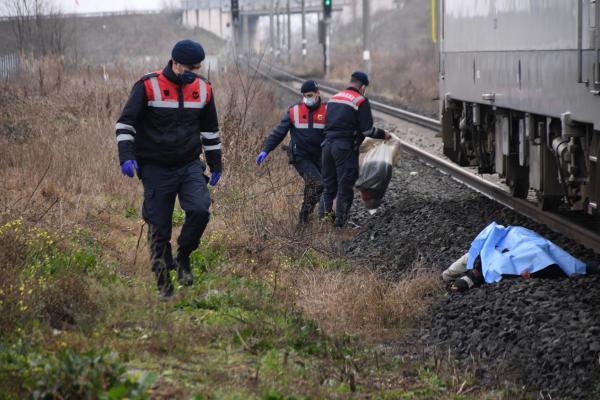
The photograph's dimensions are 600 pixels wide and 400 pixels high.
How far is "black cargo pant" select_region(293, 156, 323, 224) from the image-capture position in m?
12.1

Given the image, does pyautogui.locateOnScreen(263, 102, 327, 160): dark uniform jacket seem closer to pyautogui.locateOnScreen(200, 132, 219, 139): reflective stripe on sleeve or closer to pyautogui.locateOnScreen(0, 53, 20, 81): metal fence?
pyautogui.locateOnScreen(200, 132, 219, 139): reflective stripe on sleeve

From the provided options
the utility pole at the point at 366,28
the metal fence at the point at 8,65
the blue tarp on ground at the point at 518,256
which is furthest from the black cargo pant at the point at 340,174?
the utility pole at the point at 366,28

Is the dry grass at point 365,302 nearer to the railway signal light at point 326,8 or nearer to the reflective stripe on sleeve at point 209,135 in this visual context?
the reflective stripe on sleeve at point 209,135

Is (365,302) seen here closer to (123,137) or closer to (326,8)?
(123,137)

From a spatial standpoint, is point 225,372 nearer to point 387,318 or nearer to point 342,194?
point 387,318

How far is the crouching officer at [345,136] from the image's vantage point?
39.4ft

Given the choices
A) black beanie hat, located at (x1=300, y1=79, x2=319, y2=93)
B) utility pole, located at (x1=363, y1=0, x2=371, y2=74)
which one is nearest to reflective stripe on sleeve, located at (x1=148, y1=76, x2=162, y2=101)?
black beanie hat, located at (x1=300, y1=79, x2=319, y2=93)

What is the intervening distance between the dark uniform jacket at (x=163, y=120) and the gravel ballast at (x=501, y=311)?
2252mm

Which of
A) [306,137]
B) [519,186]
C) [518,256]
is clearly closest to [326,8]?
[519,186]

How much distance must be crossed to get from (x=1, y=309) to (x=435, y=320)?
3273mm

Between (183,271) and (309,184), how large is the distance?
3.98m

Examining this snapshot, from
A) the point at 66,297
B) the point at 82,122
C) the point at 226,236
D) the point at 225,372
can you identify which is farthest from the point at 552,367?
the point at 82,122

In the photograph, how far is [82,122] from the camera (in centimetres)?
1880

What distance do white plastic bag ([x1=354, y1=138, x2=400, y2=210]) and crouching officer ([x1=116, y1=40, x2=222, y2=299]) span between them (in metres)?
4.72
